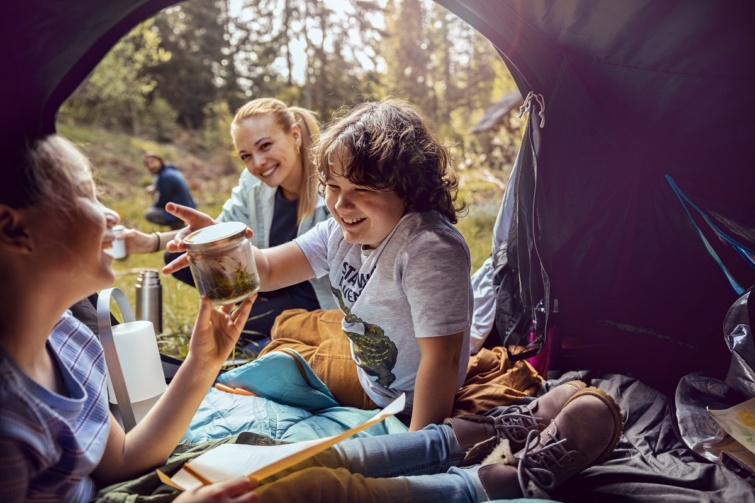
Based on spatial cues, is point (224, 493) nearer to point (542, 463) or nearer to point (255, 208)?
point (542, 463)

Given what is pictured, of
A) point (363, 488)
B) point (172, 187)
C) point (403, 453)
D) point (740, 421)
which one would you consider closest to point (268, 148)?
point (403, 453)

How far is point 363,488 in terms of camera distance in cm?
125

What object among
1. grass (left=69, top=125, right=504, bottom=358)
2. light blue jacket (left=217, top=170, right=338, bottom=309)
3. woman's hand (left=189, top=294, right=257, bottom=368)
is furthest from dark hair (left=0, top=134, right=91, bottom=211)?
light blue jacket (left=217, top=170, right=338, bottom=309)

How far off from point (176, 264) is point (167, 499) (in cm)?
62

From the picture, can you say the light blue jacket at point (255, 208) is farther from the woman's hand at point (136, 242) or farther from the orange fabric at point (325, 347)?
the orange fabric at point (325, 347)

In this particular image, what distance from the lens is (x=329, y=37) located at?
10.6 m

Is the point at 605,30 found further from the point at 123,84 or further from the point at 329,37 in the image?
the point at 123,84

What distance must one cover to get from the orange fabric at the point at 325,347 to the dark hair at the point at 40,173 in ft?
3.59

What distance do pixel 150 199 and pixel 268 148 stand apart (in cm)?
739

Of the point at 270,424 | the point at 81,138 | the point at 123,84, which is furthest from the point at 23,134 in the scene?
the point at 123,84

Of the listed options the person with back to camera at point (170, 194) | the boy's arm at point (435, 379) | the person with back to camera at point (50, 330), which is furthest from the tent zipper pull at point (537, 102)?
the person with back to camera at point (170, 194)

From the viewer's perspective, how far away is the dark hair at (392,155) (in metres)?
1.60

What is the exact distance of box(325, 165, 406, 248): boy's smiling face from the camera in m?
1.63

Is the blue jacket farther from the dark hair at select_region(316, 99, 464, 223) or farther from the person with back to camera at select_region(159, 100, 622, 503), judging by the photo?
the dark hair at select_region(316, 99, 464, 223)
